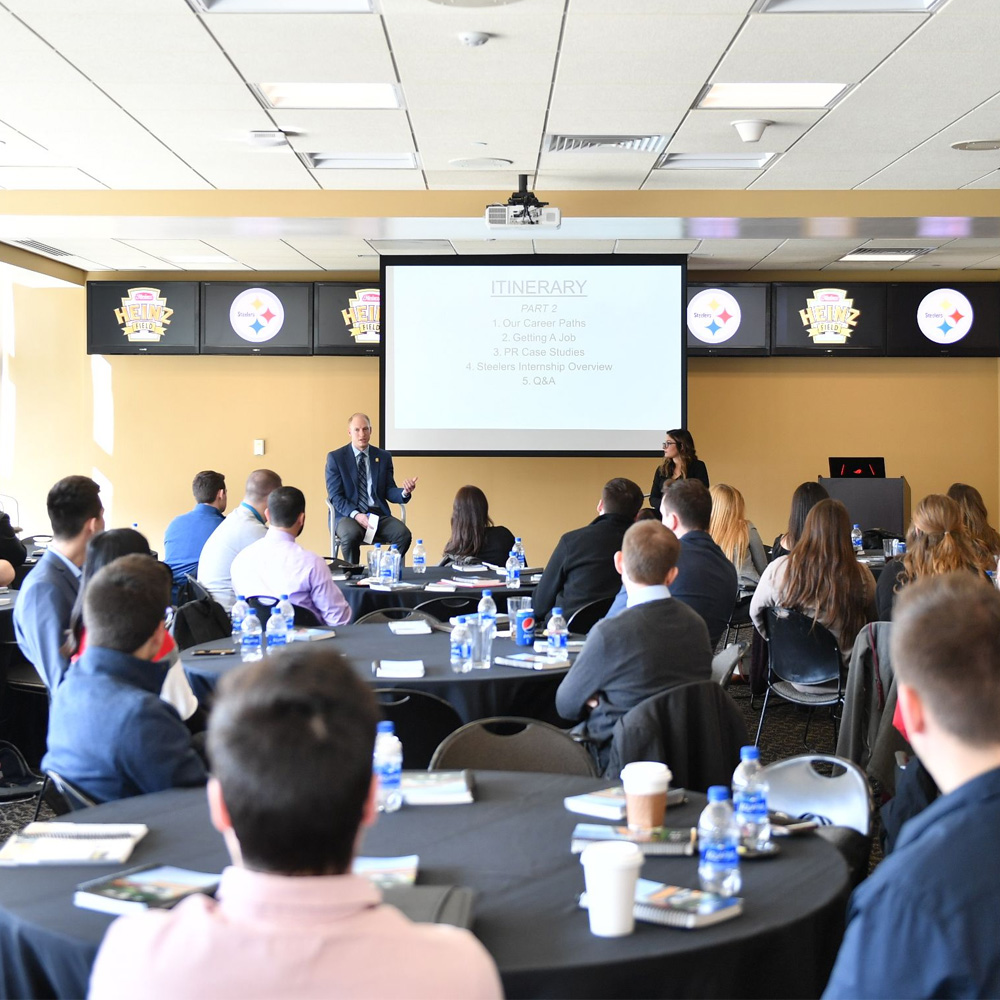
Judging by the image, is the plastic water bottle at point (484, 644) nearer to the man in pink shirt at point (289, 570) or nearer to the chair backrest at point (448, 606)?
the man in pink shirt at point (289, 570)

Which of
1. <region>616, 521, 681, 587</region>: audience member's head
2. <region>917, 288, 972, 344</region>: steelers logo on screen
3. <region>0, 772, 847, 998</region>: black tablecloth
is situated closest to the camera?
<region>0, 772, 847, 998</region>: black tablecloth

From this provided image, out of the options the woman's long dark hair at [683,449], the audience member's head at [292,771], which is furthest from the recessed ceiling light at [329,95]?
the audience member's head at [292,771]

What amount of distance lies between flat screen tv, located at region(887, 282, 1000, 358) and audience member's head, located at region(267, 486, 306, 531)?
745 centimetres

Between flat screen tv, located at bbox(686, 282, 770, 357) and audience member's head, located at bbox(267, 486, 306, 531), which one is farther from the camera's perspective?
flat screen tv, located at bbox(686, 282, 770, 357)

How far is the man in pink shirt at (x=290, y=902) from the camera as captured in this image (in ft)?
3.55

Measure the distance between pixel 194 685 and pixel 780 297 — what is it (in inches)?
313

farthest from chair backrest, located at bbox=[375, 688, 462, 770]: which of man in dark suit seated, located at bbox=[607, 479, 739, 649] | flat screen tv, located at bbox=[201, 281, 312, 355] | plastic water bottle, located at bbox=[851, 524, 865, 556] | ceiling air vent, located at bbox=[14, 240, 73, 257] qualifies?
flat screen tv, located at bbox=[201, 281, 312, 355]

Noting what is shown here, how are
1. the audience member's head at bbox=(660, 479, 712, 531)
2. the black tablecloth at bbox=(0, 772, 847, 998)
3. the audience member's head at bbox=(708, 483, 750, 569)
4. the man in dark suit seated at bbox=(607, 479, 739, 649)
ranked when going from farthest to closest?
the audience member's head at bbox=(708, 483, 750, 569)
the audience member's head at bbox=(660, 479, 712, 531)
the man in dark suit seated at bbox=(607, 479, 739, 649)
the black tablecloth at bbox=(0, 772, 847, 998)

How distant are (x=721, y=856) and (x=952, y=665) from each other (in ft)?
2.15

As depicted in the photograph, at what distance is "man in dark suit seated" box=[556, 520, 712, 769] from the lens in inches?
128

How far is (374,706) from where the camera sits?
1.24 meters

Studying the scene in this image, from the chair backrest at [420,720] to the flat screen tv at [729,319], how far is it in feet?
24.9

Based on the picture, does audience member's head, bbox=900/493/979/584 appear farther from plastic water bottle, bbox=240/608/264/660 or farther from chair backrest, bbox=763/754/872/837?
plastic water bottle, bbox=240/608/264/660

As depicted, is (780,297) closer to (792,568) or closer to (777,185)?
(777,185)
